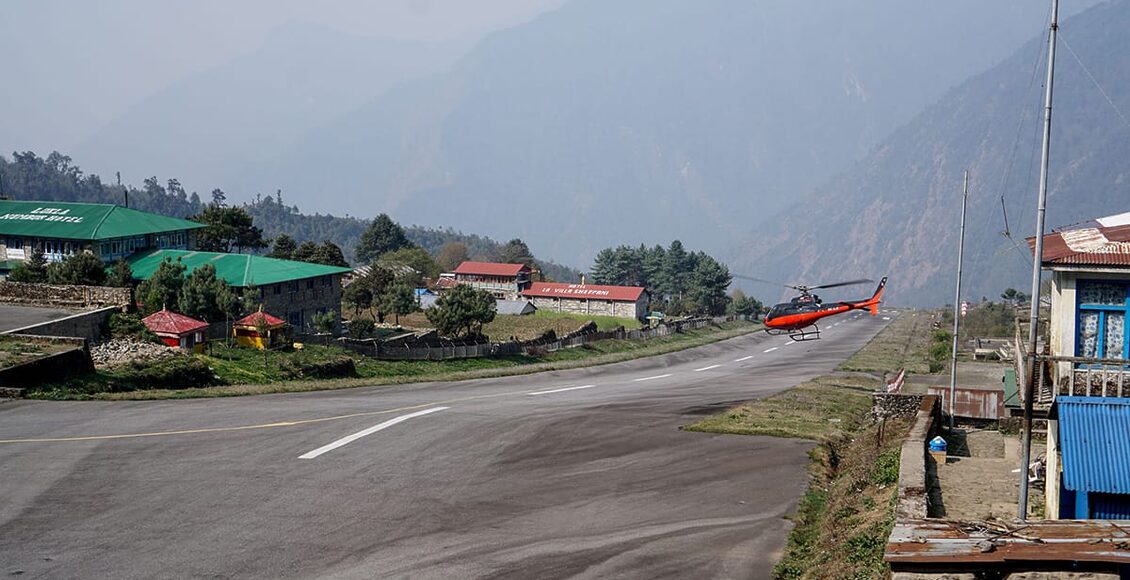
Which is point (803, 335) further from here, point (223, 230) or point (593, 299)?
point (223, 230)

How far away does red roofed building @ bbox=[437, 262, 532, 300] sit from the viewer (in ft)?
425

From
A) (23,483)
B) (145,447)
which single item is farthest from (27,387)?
(23,483)

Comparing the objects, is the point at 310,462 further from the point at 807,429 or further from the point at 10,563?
the point at 807,429

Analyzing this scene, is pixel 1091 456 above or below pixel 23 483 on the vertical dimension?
above

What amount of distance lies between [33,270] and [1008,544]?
66.4 meters

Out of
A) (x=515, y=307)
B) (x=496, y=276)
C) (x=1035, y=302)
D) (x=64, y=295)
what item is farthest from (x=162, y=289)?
(x=496, y=276)

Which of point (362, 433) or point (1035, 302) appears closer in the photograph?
point (1035, 302)

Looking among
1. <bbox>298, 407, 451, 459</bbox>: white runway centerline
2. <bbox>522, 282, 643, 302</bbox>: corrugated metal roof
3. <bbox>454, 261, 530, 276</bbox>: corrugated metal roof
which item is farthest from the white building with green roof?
<bbox>454, 261, 530, 276</bbox>: corrugated metal roof

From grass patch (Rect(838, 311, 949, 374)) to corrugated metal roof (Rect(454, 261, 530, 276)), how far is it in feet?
155

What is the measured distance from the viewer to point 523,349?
2689 inches

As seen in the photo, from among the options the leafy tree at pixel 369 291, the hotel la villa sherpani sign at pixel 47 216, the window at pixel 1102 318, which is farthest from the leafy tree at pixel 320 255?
the window at pixel 1102 318

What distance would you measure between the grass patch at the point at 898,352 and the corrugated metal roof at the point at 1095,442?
39.3m

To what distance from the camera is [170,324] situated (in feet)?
166

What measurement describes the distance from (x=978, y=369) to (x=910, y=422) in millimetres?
24454
